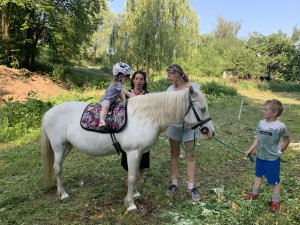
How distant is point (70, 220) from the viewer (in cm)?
279

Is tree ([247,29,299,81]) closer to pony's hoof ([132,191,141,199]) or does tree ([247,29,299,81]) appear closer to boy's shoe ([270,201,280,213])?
boy's shoe ([270,201,280,213])

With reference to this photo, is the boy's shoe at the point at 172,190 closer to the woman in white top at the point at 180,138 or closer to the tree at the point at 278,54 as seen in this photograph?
the woman in white top at the point at 180,138

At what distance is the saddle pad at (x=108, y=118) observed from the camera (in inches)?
112

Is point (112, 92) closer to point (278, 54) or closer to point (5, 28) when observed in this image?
point (5, 28)

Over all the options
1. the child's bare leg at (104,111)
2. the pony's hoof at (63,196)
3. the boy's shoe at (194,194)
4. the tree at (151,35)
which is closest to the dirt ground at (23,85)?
the tree at (151,35)

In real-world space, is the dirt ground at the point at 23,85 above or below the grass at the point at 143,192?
above

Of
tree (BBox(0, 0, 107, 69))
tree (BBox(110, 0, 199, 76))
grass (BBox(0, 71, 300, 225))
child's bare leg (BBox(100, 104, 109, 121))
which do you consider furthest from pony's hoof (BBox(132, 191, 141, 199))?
tree (BBox(110, 0, 199, 76))

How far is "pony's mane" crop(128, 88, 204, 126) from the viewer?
2805 millimetres

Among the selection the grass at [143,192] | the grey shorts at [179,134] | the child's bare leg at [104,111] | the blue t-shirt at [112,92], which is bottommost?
the grass at [143,192]

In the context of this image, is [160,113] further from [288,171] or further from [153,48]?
[153,48]

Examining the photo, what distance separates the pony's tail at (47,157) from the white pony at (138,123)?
203 millimetres

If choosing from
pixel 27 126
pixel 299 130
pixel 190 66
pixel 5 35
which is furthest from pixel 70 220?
pixel 190 66

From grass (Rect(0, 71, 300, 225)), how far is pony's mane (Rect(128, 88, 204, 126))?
1.10 meters

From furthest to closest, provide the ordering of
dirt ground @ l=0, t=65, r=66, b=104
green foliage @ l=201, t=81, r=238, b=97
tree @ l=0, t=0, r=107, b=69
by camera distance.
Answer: green foliage @ l=201, t=81, r=238, b=97 → tree @ l=0, t=0, r=107, b=69 → dirt ground @ l=0, t=65, r=66, b=104
